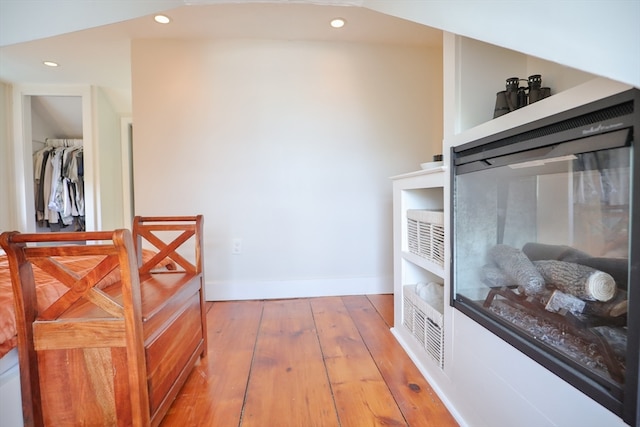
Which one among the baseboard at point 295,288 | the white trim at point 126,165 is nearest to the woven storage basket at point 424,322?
the baseboard at point 295,288

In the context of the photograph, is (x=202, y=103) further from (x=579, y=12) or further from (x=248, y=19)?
(x=579, y=12)

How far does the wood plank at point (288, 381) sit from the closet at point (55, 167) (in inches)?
125

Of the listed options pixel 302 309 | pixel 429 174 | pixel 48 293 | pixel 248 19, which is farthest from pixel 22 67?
pixel 429 174

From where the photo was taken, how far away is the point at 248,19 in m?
1.94

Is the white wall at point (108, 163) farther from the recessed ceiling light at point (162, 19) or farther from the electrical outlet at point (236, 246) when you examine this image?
the electrical outlet at point (236, 246)

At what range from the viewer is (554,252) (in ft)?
2.69

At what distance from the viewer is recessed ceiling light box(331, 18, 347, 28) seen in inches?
77.3

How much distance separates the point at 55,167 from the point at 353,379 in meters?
4.02

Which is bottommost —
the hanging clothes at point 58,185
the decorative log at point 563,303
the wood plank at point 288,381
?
the wood plank at point 288,381

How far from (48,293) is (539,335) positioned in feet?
4.83

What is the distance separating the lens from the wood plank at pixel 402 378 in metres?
1.04

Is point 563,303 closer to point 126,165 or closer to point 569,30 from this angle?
point 569,30

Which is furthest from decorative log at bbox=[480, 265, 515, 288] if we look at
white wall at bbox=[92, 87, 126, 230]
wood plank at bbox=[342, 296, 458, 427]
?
white wall at bbox=[92, 87, 126, 230]

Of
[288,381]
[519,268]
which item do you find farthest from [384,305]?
[519,268]
